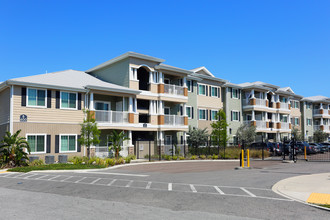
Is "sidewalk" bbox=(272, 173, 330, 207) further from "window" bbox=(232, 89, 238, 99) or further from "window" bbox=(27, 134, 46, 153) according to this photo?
"window" bbox=(232, 89, 238, 99)

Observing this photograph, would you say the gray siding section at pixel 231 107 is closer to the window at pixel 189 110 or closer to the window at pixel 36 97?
the window at pixel 189 110

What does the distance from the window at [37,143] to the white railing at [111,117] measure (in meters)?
4.84

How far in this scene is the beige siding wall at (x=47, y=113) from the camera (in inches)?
923

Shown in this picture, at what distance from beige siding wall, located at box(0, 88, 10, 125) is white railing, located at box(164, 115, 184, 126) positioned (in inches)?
587

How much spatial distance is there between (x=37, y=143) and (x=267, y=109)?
3400cm

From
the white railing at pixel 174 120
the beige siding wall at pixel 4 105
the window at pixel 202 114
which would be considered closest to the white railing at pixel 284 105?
the window at pixel 202 114

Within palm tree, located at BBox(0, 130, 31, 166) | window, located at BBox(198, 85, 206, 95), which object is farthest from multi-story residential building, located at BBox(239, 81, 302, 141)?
palm tree, located at BBox(0, 130, 31, 166)

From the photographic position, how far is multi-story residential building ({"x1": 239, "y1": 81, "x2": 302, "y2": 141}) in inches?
1736

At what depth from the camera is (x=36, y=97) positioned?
24422 mm

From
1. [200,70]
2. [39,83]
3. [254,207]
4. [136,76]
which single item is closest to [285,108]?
[200,70]

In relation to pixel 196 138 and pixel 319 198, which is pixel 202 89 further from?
pixel 319 198

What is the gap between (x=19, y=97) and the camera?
77.3 feet

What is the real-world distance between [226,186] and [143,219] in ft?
20.2

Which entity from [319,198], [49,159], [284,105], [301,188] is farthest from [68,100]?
[284,105]
